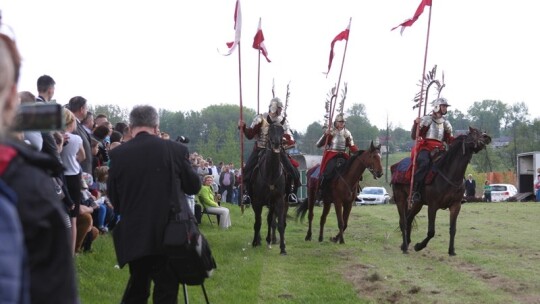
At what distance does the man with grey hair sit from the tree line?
61.1 metres

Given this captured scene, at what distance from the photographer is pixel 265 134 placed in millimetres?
16281

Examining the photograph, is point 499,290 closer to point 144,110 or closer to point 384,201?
point 144,110

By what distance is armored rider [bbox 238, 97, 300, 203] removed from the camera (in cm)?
1611

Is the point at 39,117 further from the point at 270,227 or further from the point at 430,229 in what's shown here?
the point at 270,227

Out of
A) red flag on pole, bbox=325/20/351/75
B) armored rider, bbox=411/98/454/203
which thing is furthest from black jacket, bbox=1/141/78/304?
red flag on pole, bbox=325/20/351/75

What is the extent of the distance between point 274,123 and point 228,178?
1765 centimetres

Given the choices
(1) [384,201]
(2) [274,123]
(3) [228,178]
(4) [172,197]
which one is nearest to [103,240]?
(2) [274,123]

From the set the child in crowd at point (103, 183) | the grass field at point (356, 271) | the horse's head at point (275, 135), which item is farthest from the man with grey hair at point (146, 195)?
the horse's head at point (275, 135)

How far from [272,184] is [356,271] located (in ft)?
11.3

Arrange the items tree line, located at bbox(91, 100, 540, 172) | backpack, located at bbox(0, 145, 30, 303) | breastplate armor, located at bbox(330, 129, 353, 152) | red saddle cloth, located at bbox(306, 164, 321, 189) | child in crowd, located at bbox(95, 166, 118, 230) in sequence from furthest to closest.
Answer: tree line, located at bbox(91, 100, 540, 172) → red saddle cloth, located at bbox(306, 164, 321, 189) → breastplate armor, located at bbox(330, 129, 353, 152) → child in crowd, located at bbox(95, 166, 118, 230) → backpack, located at bbox(0, 145, 30, 303)

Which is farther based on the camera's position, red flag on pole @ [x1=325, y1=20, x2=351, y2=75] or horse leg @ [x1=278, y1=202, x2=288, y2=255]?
red flag on pole @ [x1=325, y1=20, x2=351, y2=75]

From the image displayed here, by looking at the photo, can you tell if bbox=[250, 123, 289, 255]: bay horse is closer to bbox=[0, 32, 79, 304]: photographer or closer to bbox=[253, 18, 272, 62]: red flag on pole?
bbox=[253, 18, 272, 62]: red flag on pole

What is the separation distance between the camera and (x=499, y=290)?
10609mm

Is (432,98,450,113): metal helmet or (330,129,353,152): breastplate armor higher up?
(432,98,450,113): metal helmet
